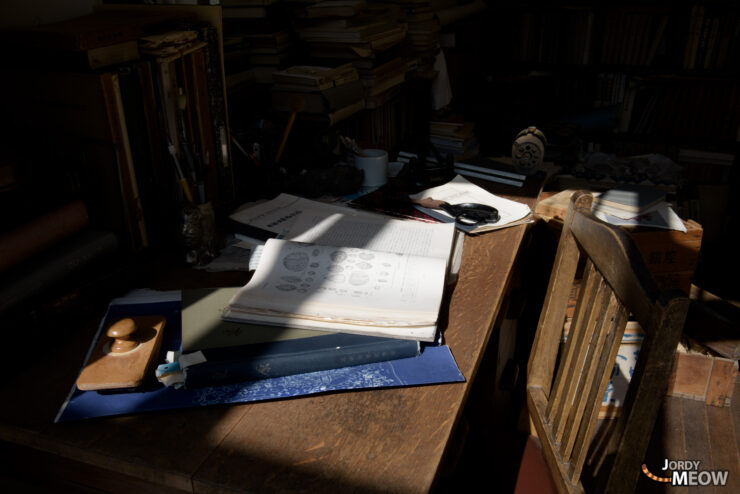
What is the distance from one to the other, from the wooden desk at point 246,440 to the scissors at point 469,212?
533mm

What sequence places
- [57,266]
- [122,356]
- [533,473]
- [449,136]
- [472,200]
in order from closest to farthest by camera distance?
[122,356] < [57,266] < [533,473] < [472,200] < [449,136]

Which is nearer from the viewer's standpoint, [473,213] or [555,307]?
[555,307]

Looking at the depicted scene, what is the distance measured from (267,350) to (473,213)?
715mm

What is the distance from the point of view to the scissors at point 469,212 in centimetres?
135

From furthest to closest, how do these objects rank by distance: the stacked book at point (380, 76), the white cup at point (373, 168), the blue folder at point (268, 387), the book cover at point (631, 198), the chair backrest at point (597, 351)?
the stacked book at point (380, 76)
the book cover at point (631, 198)
the white cup at point (373, 168)
the blue folder at point (268, 387)
the chair backrest at point (597, 351)

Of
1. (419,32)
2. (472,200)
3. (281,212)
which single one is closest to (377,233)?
(281,212)

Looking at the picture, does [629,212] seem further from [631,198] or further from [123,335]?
[123,335]

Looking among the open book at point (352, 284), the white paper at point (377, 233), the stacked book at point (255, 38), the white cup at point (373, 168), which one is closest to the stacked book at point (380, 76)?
the stacked book at point (255, 38)

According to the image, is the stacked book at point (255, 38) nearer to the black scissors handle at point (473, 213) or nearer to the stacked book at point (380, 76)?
the stacked book at point (380, 76)

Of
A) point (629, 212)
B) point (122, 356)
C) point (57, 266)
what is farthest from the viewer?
point (629, 212)

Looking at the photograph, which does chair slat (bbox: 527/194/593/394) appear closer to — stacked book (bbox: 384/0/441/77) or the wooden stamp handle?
the wooden stamp handle

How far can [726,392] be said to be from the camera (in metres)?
2.05

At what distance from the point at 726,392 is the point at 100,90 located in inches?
87.6

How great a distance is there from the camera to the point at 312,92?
1670 millimetres
